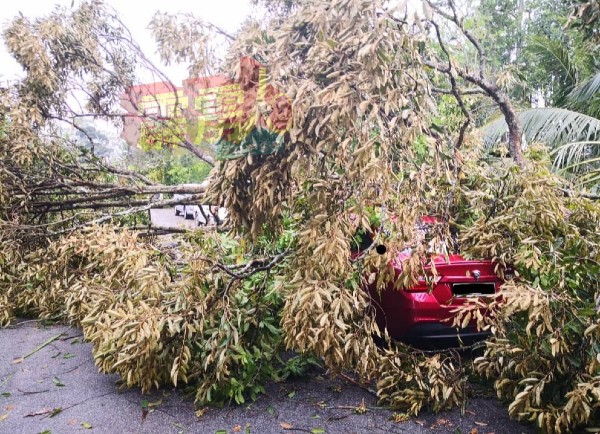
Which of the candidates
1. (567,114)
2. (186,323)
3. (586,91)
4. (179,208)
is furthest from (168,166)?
(586,91)

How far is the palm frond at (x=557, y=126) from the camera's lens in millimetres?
7086

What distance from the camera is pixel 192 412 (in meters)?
3.15

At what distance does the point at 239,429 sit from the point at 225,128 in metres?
1.84

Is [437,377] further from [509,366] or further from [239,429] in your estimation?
[239,429]

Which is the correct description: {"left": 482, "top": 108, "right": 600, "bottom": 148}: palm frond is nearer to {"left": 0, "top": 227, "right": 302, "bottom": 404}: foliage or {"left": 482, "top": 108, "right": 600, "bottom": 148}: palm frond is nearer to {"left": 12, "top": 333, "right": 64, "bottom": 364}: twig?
{"left": 0, "top": 227, "right": 302, "bottom": 404}: foliage

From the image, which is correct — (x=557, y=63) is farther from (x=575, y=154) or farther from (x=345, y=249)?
(x=345, y=249)

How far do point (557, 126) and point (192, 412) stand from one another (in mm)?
6934

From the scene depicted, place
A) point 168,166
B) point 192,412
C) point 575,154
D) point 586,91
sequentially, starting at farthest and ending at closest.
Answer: point 168,166 < point 586,91 < point 575,154 < point 192,412

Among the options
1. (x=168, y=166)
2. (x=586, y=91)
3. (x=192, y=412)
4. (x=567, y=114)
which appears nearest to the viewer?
(x=192, y=412)

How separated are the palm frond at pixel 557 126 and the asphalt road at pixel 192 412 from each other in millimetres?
5357

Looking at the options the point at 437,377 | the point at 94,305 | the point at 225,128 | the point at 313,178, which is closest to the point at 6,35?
the point at 94,305

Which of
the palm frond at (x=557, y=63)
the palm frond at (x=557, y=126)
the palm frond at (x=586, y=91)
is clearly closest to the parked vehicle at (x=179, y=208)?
the palm frond at (x=557, y=126)

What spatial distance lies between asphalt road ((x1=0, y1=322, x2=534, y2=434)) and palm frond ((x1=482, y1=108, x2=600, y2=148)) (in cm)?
536

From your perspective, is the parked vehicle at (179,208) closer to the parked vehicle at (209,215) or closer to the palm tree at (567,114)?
the parked vehicle at (209,215)
